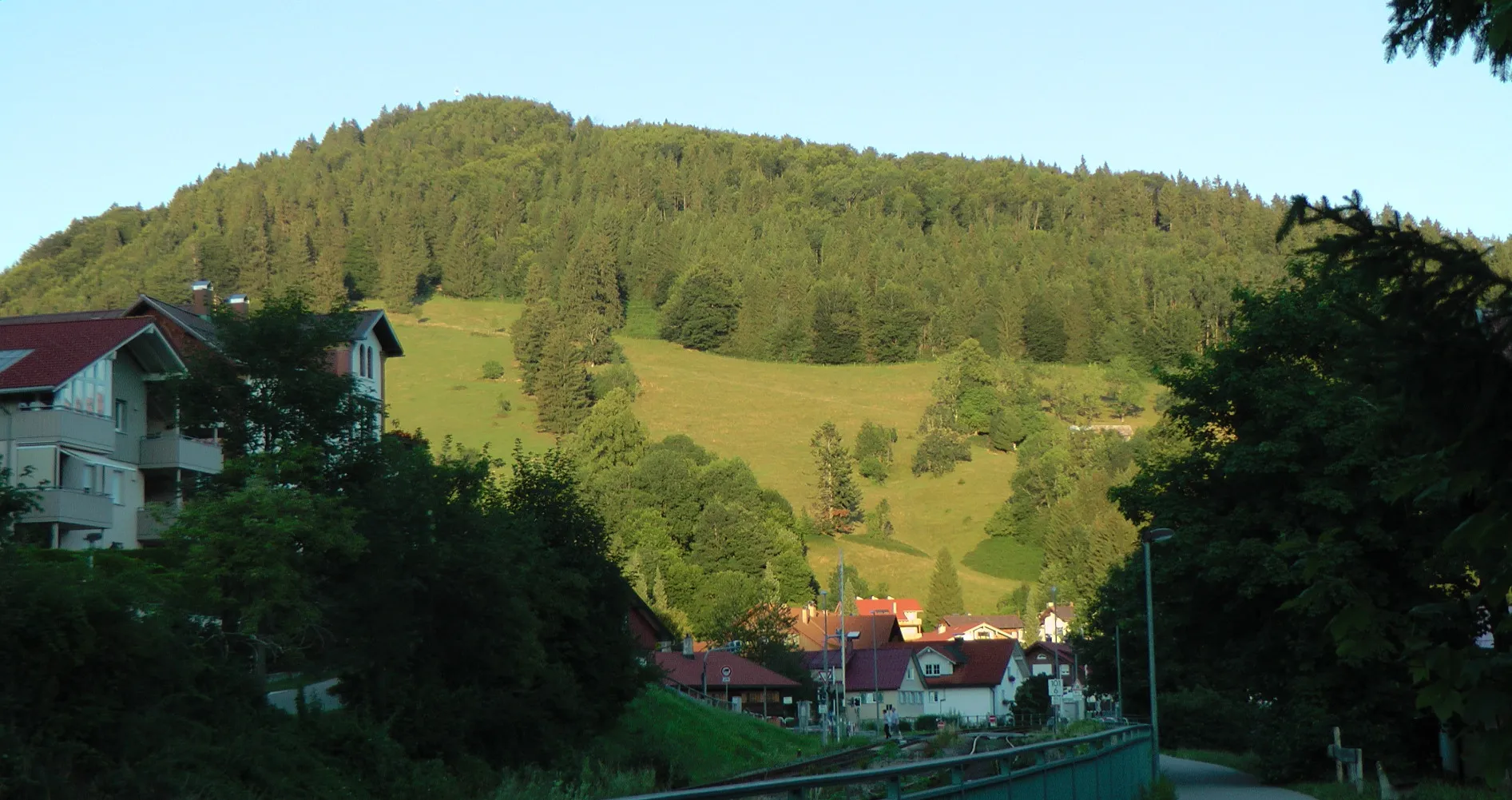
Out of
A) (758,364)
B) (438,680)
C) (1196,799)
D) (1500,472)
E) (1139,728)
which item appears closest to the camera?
(1500,472)

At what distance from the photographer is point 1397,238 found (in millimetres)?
5699

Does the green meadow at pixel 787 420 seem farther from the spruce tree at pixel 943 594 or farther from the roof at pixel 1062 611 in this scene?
the roof at pixel 1062 611

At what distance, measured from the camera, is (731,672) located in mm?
85562

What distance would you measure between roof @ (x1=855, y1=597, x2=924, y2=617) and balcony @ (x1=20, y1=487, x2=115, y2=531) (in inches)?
3277

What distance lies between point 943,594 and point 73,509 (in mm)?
99859

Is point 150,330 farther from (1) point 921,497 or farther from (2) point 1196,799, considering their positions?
(1) point 921,497

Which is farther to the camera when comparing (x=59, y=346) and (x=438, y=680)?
(x=59, y=346)

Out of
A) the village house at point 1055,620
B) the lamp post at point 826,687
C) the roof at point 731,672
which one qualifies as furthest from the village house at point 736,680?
the village house at point 1055,620

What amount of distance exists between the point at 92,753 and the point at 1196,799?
2045cm

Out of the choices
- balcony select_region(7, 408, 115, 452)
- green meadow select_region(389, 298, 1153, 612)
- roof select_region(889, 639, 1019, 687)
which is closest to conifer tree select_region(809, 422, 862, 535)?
green meadow select_region(389, 298, 1153, 612)

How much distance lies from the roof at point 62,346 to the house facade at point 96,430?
0.04 m

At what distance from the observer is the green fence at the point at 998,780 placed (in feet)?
20.6

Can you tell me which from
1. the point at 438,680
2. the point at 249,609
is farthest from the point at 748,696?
the point at 249,609

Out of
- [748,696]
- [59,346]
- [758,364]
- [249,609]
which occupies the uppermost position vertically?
[758,364]
